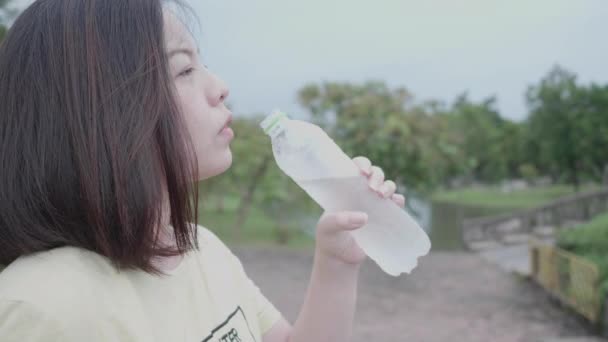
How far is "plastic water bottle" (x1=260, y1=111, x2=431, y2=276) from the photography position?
4.26 feet

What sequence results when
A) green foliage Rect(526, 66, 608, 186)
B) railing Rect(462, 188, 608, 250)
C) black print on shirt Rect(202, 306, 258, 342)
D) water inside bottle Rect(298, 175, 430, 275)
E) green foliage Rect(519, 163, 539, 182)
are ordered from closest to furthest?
black print on shirt Rect(202, 306, 258, 342)
water inside bottle Rect(298, 175, 430, 275)
railing Rect(462, 188, 608, 250)
green foliage Rect(526, 66, 608, 186)
green foliage Rect(519, 163, 539, 182)

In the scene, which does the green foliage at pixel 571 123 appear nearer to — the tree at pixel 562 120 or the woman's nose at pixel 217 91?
the tree at pixel 562 120

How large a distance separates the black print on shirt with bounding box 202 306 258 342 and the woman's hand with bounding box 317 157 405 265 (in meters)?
0.25

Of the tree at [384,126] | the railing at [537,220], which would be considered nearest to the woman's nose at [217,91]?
the tree at [384,126]

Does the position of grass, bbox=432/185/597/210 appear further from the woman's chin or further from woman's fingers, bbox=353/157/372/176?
the woman's chin

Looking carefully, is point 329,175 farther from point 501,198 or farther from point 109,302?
point 501,198

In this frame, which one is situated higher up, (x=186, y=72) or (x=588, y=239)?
(x=186, y=72)

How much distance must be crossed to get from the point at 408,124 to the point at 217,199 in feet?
27.0

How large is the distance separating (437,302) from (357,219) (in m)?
8.29

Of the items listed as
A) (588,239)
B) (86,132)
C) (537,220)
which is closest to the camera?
(86,132)

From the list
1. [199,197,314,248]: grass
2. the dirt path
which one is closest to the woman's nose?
Answer: the dirt path

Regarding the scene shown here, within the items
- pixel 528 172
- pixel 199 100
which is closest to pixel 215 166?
pixel 199 100

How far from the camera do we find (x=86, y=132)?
3.04 ft

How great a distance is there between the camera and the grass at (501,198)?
28.4 m
